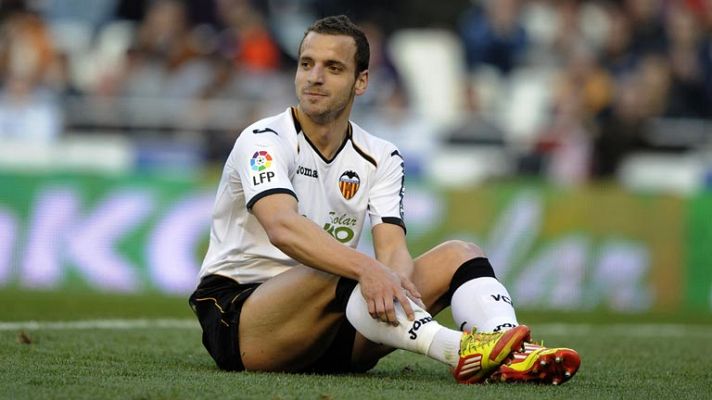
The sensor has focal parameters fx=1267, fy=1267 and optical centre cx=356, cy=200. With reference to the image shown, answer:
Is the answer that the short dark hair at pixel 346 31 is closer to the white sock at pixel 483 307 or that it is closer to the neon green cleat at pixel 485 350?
the white sock at pixel 483 307

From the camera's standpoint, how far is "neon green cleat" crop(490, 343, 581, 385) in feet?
17.1

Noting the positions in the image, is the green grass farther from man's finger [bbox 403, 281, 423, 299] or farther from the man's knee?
the man's knee

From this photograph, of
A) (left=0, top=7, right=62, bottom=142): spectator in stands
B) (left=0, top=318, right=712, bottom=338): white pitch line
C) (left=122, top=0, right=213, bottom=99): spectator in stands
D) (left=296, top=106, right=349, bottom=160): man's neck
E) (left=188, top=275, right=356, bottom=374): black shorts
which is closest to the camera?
(left=188, top=275, right=356, bottom=374): black shorts

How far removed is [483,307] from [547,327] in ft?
16.2

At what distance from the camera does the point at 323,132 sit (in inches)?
233

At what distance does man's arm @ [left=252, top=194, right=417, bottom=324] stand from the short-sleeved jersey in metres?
0.38

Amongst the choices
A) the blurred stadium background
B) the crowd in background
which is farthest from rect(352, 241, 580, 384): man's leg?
the crowd in background

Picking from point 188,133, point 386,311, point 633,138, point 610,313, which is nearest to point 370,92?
point 188,133

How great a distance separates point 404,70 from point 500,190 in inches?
168

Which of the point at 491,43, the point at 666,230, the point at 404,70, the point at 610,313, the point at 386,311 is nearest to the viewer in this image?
the point at 386,311

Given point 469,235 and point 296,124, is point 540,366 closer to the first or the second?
point 296,124

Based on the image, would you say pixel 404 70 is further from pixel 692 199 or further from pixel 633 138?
pixel 692 199

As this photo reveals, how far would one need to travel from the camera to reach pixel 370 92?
1548cm

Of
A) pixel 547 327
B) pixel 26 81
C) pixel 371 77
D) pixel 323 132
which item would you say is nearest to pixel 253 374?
pixel 323 132
